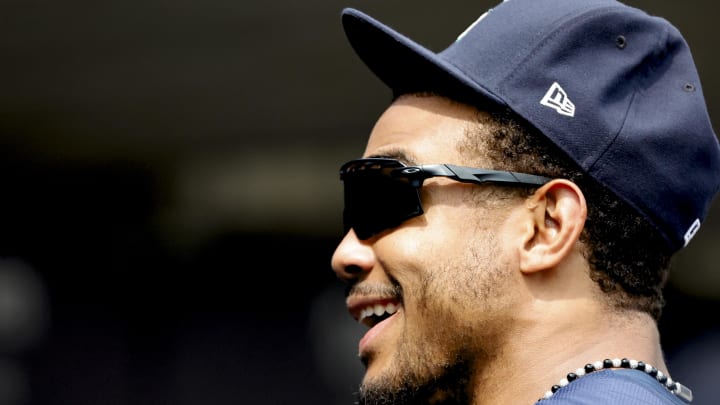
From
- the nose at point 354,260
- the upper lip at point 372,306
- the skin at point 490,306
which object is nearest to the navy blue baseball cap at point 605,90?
the skin at point 490,306

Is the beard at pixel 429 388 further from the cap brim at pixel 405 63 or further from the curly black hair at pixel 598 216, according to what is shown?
the cap brim at pixel 405 63

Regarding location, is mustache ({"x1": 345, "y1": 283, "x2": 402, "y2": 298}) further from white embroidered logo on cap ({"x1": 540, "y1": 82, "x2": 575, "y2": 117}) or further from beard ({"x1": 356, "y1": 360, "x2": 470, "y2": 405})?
white embroidered logo on cap ({"x1": 540, "y1": 82, "x2": 575, "y2": 117})

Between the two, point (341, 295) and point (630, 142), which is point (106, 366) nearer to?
point (341, 295)

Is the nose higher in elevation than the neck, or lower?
higher

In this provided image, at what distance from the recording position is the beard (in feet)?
7.95

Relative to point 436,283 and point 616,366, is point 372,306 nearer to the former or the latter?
point 436,283

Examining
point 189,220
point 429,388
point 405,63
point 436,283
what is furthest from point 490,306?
point 189,220

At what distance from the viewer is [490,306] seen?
7.84 feet

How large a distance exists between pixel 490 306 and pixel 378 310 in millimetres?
359

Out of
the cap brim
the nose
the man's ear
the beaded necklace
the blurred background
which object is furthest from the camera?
the blurred background

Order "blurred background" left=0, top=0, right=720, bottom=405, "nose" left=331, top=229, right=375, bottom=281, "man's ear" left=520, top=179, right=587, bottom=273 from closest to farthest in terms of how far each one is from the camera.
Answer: "man's ear" left=520, top=179, right=587, bottom=273 < "nose" left=331, top=229, right=375, bottom=281 < "blurred background" left=0, top=0, right=720, bottom=405

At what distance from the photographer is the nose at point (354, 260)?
262cm

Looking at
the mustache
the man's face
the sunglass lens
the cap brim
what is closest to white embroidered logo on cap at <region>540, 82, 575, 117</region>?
the cap brim

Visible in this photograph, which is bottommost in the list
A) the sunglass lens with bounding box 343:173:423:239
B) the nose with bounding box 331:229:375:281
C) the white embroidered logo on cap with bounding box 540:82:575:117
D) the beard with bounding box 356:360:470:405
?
the beard with bounding box 356:360:470:405
